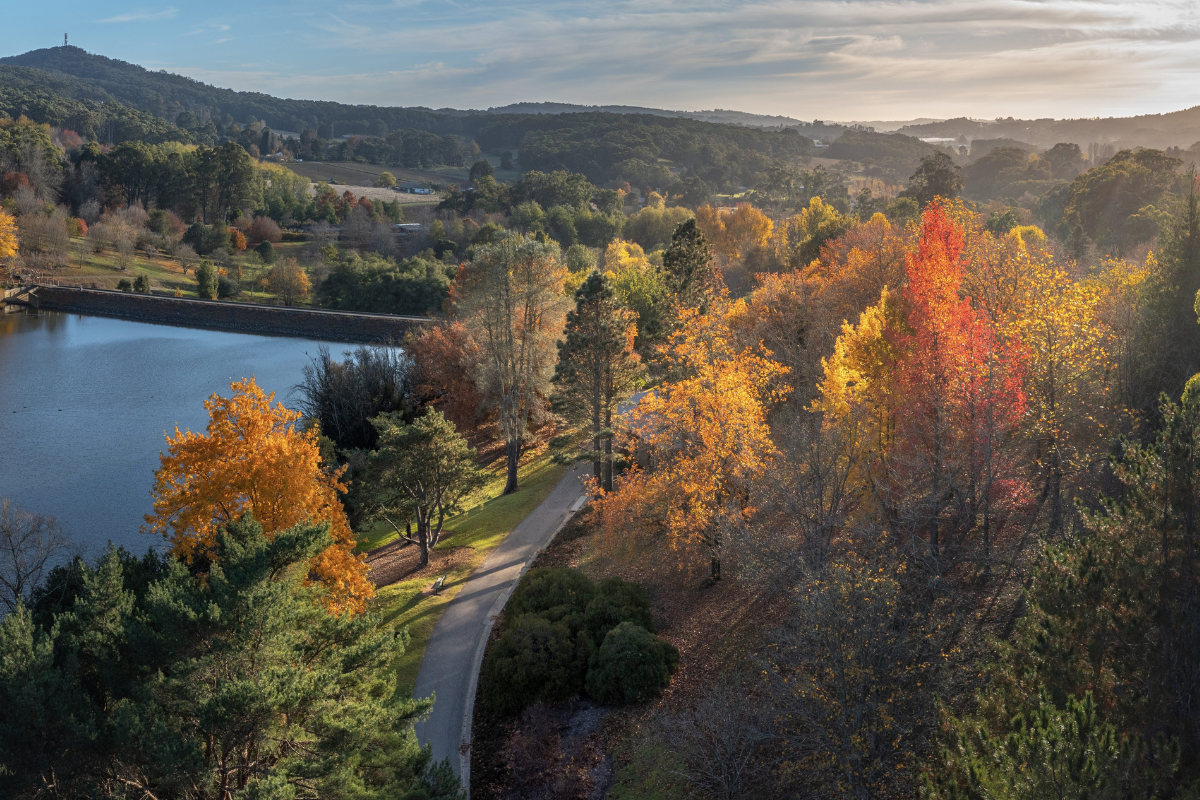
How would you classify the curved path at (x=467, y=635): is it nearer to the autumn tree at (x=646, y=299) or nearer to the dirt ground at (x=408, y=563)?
the dirt ground at (x=408, y=563)

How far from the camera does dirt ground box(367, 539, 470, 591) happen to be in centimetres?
2814

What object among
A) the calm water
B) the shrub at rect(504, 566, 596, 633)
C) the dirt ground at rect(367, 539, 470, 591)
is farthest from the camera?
the calm water

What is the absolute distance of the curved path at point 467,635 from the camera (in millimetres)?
18750

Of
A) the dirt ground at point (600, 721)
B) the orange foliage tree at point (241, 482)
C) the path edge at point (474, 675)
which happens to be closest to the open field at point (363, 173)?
the path edge at point (474, 675)

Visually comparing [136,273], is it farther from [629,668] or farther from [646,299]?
[629,668]

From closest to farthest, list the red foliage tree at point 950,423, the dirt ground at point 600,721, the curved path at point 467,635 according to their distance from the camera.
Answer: the dirt ground at point 600,721, the red foliage tree at point 950,423, the curved path at point 467,635

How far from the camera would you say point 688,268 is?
1433 inches

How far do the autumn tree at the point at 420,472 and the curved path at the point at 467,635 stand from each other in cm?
282

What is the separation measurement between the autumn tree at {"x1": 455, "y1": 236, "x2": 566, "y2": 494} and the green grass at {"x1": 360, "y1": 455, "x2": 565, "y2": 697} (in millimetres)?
1977

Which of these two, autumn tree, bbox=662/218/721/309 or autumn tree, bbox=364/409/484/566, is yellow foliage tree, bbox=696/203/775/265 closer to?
autumn tree, bbox=662/218/721/309

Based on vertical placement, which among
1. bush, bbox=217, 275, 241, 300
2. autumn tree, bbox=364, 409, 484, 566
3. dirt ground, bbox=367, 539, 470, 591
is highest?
bush, bbox=217, 275, 241, 300

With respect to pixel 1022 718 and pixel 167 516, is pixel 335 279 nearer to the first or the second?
pixel 167 516

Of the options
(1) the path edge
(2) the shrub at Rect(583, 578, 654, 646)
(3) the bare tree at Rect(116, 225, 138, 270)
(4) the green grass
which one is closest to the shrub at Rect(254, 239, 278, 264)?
(3) the bare tree at Rect(116, 225, 138, 270)

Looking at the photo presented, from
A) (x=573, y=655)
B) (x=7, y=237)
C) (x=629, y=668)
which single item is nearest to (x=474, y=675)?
(x=573, y=655)
